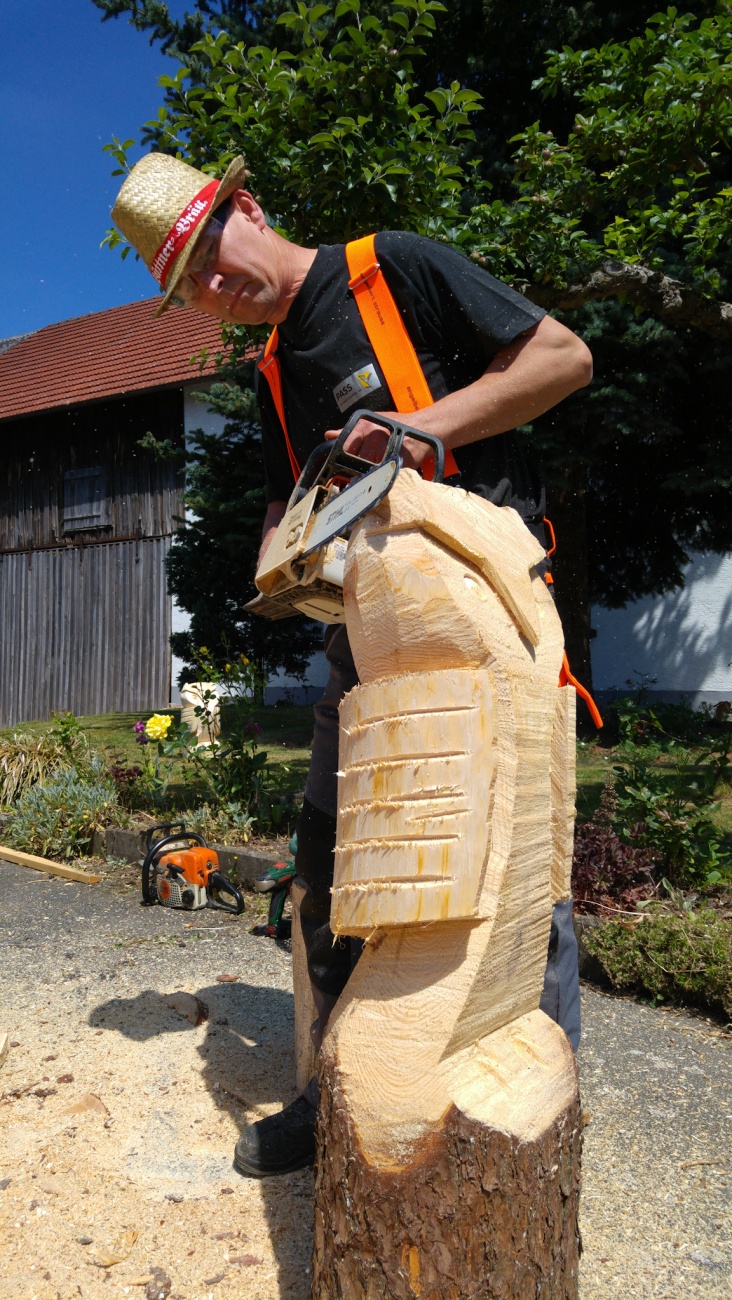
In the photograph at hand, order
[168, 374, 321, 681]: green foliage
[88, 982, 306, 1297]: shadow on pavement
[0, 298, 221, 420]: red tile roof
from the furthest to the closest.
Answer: [0, 298, 221, 420]: red tile roof, [168, 374, 321, 681]: green foliage, [88, 982, 306, 1297]: shadow on pavement

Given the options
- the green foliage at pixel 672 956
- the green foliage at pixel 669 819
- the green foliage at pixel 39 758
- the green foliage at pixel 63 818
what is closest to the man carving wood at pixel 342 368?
the green foliage at pixel 672 956

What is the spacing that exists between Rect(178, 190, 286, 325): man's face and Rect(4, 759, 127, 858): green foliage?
3973 mm

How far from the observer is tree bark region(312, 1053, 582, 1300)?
123cm

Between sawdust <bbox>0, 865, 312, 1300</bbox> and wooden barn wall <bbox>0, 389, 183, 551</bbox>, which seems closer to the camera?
sawdust <bbox>0, 865, 312, 1300</bbox>

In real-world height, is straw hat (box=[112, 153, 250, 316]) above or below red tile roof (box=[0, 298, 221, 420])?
below

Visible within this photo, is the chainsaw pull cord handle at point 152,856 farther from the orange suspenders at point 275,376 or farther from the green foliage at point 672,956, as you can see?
the orange suspenders at point 275,376

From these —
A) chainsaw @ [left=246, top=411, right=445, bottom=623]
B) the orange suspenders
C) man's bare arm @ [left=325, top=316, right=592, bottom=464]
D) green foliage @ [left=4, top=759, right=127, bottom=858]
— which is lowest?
green foliage @ [left=4, top=759, right=127, bottom=858]

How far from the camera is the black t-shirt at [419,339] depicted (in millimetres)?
1761

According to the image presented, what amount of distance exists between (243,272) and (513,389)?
0.61 meters

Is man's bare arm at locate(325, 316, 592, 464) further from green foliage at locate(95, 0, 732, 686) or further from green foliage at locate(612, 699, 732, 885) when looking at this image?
green foliage at locate(612, 699, 732, 885)

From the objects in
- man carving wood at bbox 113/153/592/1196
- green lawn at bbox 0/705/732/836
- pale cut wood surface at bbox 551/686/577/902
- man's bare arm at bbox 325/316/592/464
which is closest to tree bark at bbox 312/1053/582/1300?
man carving wood at bbox 113/153/592/1196

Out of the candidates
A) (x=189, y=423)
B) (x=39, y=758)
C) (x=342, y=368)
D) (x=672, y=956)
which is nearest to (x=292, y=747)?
(x=39, y=758)

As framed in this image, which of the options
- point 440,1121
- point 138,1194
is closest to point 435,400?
point 440,1121

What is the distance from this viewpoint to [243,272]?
185cm
